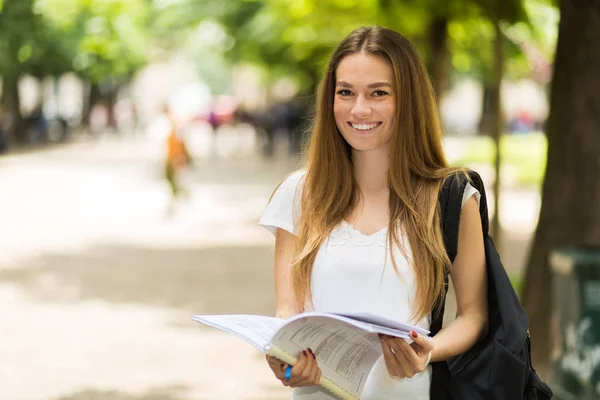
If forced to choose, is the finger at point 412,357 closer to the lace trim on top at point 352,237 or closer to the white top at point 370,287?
the white top at point 370,287

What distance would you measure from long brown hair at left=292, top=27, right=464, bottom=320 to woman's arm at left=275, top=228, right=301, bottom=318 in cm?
3

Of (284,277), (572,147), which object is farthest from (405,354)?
(572,147)

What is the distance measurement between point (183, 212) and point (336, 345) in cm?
1757

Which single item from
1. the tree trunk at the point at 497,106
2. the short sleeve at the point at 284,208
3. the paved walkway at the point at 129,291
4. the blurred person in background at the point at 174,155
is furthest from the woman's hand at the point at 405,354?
the blurred person in background at the point at 174,155

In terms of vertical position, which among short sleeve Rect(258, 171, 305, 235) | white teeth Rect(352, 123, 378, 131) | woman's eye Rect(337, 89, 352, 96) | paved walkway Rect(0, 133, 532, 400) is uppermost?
woman's eye Rect(337, 89, 352, 96)

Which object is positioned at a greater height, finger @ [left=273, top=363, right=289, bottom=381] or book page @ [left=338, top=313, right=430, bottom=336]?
book page @ [left=338, top=313, right=430, bottom=336]

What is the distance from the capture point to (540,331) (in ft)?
27.1

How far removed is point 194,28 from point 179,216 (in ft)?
47.1

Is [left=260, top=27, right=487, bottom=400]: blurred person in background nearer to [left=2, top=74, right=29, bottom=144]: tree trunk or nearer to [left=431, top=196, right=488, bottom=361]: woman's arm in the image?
[left=431, top=196, right=488, bottom=361]: woman's arm

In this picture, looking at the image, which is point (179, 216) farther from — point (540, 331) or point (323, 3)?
Result: point (540, 331)

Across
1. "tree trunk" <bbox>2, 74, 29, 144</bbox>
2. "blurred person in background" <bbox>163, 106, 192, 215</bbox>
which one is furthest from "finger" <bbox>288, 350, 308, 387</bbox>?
"tree trunk" <bbox>2, 74, 29, 144</bbox>

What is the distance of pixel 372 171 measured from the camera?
3.15 meters

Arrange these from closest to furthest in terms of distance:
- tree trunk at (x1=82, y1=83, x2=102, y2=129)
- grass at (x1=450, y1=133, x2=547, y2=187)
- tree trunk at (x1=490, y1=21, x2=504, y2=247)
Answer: tree trunk at (x1=490, y1=21, x2=504, y2=247) → grass at (x1=450, y1=133, x2=547, y2=187) → tree trunk at (x1=82, y1=83, x2=102, y2=129)

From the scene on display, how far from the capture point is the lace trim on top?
119 inches
